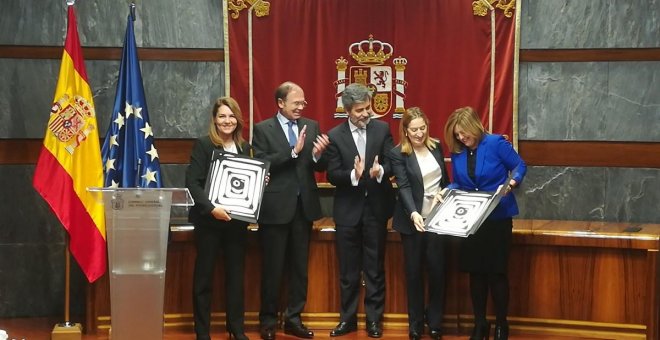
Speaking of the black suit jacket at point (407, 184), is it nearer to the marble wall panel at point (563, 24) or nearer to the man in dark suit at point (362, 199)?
the man in dark suit at point (362, 199)

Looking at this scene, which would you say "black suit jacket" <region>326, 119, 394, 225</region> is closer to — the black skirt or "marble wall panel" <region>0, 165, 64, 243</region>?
the black skirt

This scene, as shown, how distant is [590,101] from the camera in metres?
6.70

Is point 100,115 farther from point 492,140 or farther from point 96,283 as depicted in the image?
point 492,140

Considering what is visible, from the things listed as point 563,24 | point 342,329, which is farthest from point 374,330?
point 563,24

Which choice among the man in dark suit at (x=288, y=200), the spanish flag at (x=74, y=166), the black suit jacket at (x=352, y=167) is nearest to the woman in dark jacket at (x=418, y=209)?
the black suit jacket at (x=352, y=167)

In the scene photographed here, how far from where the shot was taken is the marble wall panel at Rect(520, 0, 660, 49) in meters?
6.58

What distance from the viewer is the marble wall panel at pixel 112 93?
6.77 metres

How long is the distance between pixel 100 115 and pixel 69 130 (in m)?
0.75

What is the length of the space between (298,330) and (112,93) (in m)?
2.29

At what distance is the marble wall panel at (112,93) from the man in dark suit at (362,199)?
4.37ft

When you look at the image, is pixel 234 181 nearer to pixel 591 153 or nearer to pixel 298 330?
pixel 298 330

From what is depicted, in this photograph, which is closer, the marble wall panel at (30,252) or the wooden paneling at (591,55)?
the wooden paneling at (591,55)

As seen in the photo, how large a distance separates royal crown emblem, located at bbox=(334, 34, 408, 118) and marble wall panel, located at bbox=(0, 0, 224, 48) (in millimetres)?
958

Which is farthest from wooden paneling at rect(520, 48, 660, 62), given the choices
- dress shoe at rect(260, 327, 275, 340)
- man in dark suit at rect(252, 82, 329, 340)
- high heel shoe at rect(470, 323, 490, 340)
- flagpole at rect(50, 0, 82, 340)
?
flagpole at rect(50, 0, 82, 340)
